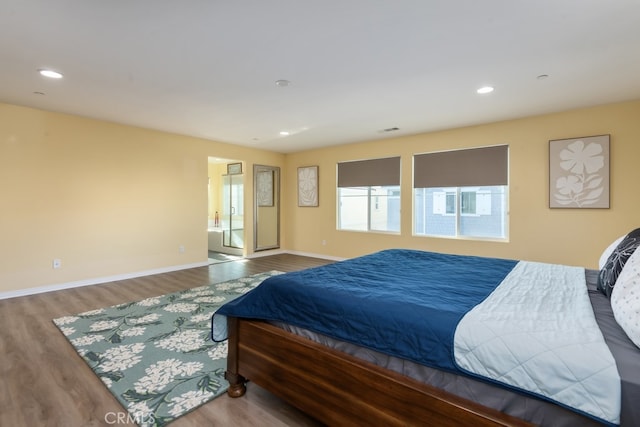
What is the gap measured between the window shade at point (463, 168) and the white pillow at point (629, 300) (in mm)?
3505

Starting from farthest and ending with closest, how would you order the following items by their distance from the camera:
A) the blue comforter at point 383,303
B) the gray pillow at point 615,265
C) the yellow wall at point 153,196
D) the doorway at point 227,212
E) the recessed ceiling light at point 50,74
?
the doorway at point 227,212, the yellow wall at point 153,196, the recessed ceiling light at point 50,74, the gray pillow at point 615,265, the blue comforter at point 383,303

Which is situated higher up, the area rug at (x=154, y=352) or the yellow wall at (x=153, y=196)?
the yellow wall at (x=153, y=196)

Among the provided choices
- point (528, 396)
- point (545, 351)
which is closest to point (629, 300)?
point (545, 351)

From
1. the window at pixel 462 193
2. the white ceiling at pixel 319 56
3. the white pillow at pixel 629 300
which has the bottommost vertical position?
the white pillow at pixel 629 300

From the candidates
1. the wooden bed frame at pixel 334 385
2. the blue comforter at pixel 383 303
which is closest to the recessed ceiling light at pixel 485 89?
the blue comforter at pixel 383 303

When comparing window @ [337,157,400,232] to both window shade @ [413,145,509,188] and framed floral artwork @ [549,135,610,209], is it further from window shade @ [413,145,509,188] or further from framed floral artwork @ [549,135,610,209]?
framed floral artwork @ [549,135,610,209]

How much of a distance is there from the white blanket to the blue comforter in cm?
9

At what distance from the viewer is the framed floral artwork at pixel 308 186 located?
6.90 meters

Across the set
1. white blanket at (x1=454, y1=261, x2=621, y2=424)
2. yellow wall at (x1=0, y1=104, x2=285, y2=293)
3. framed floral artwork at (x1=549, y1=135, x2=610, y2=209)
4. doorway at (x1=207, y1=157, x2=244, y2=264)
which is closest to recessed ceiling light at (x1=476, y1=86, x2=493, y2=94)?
framed floral artwork at (x1=549, y1=135, x2=610, y2=209)

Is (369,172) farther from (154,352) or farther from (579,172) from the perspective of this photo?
(154,352)

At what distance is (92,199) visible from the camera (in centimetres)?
455

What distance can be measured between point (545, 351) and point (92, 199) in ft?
18.1

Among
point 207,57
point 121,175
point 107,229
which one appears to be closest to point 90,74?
point 207,57

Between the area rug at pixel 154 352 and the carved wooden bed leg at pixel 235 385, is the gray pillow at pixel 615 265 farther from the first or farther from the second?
the area rug at pixel 154 352
